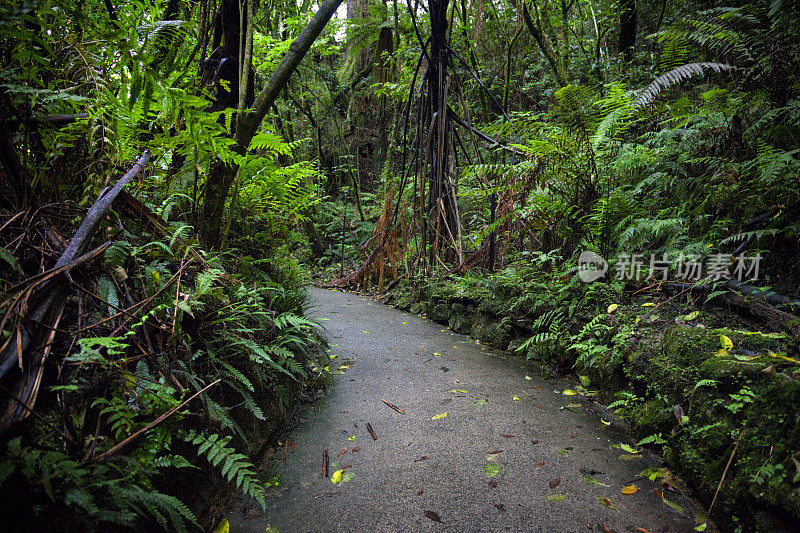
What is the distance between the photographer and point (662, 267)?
2.91 meters

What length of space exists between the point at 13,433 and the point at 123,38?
148 cm

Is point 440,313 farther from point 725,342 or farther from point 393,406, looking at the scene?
point 725,342

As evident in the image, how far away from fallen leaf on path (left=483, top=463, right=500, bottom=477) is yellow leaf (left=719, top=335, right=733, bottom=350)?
133cm

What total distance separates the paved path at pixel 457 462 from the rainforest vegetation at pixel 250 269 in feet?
0.71

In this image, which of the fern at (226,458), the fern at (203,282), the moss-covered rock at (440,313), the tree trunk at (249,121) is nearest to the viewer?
the fern at (226,458)

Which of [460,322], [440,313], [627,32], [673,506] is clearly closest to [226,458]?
[673,506]

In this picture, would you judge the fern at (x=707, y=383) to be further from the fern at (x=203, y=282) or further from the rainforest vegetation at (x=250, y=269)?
the fern at (x=203, y=282)

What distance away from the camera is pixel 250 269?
2752 millimetres

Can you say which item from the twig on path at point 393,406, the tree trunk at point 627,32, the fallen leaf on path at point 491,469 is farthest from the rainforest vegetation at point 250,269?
the tree trunk at point 627,32

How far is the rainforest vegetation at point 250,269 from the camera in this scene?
127cm

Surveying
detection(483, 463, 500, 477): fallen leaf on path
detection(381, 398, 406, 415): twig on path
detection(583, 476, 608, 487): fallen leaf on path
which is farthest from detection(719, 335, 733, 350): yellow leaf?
detection(381, 398, 406, 415): twig on path

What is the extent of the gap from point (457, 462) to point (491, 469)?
171 millimetres

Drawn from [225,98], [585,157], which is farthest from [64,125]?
[585,157]
